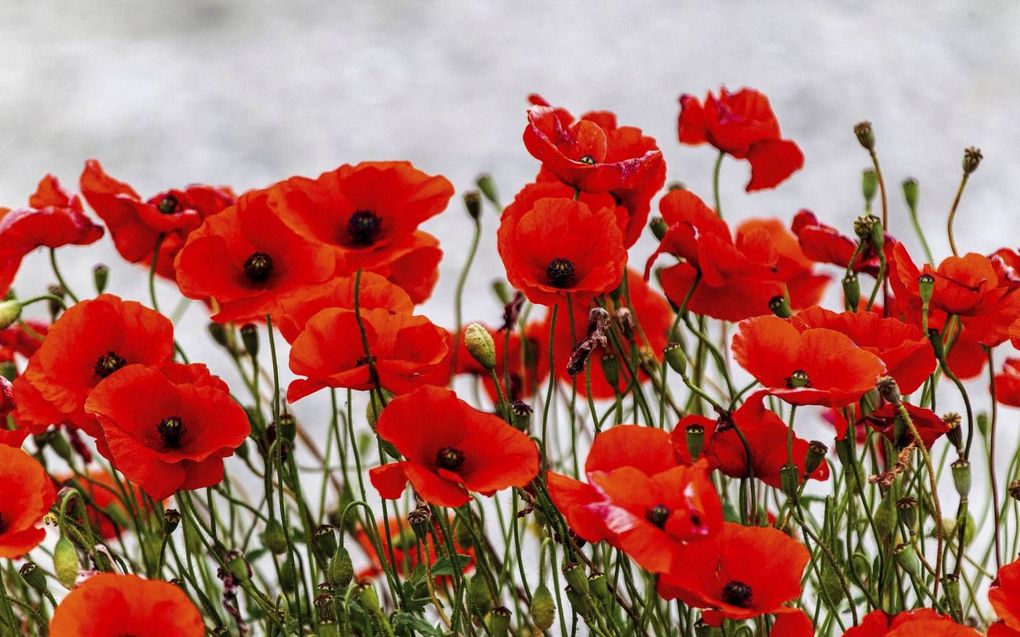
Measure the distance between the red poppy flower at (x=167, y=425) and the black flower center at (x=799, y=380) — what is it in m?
0.27

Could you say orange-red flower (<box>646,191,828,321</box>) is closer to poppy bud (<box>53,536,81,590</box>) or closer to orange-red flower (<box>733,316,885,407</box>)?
orange-red flower (<box>733,316,885,407</box>)

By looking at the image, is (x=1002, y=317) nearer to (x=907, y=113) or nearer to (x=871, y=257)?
(x=871, y=257)

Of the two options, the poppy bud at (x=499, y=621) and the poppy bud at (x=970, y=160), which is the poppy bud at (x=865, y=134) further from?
the poppy bud at (x=499, y=621)

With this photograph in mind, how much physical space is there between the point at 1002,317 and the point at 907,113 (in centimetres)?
148

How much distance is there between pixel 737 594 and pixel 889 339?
0.53ft

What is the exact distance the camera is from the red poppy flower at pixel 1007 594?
0.60 metres

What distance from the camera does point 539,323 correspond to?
97 centimetres

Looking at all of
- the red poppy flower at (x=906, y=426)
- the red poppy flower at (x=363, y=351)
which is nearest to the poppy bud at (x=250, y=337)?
the red poppy flower at (x=363, y=351)

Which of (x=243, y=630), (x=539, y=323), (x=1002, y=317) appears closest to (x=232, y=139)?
(x=539, y=323)

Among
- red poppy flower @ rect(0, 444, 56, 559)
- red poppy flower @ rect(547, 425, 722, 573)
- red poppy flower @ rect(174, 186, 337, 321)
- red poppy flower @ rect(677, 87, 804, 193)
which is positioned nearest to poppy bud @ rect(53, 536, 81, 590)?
red poppy flower @ rect(0, 444, 56, 559)

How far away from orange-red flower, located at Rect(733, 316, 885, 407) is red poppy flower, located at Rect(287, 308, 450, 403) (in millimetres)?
153

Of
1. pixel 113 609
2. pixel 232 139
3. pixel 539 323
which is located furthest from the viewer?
pixel 232 139

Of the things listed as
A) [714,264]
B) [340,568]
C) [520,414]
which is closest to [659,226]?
[714,264]

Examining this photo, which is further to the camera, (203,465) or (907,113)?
(907,113)
